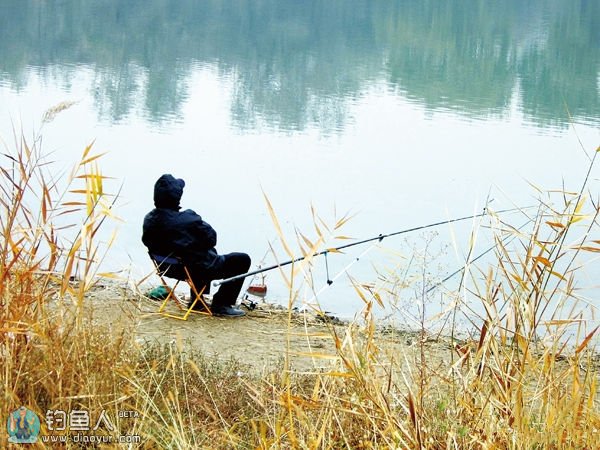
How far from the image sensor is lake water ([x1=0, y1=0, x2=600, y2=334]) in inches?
429

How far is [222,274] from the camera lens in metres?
6.15

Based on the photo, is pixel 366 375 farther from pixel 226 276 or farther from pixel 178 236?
pixel 226 276

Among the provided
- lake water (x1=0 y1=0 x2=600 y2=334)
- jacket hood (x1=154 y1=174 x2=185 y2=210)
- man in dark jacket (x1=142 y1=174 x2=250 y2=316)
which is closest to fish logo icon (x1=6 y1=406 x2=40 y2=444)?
lake water (x1=0 y1=0 x2=600 y2=334)

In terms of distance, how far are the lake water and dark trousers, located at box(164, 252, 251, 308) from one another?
22.7 inches

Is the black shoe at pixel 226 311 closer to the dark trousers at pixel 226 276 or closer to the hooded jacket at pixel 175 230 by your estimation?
the dark trousers at pixel 226 276

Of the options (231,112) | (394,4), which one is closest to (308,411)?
(231,112)

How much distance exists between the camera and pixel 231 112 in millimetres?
19453

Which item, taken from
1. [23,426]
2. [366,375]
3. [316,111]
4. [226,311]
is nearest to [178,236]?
[226,311]

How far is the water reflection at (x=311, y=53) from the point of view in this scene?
2305cm

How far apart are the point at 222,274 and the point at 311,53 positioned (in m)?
29.8

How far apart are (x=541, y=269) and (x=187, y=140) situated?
1359cm

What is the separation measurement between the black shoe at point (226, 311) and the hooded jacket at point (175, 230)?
364mm

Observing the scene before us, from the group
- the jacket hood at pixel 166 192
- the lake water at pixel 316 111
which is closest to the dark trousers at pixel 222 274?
the jacket hood at pixel 166 192

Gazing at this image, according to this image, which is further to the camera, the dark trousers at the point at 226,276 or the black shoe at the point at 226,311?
the black shoe at the point at 226,311
